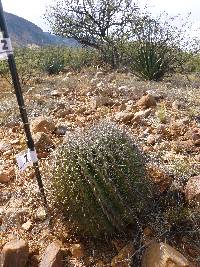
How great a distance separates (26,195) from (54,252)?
0.85 m

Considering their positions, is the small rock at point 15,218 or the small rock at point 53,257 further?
the small rock at point 15,218

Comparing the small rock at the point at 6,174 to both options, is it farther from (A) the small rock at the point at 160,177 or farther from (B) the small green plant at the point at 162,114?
(B) the small green plant at the point at 162,114

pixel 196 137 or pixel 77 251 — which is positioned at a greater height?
pixel 196 137

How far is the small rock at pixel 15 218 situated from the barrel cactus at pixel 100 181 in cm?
47

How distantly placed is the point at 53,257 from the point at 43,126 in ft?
7.20

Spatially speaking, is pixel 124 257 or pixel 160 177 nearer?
pixel 124 257

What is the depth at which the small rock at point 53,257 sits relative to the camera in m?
2.93

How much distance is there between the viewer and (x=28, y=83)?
28.3ft

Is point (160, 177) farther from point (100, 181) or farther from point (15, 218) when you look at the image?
point (15, 218)

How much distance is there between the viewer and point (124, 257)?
9.77 feet

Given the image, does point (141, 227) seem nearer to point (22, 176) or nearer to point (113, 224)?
point (113, 224)

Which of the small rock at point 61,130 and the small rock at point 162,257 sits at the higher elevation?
the small rock at point 61,130

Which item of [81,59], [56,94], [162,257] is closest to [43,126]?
[56,94]

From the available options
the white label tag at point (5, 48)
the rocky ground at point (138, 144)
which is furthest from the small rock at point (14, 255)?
the white label tag at point (5, 48)
